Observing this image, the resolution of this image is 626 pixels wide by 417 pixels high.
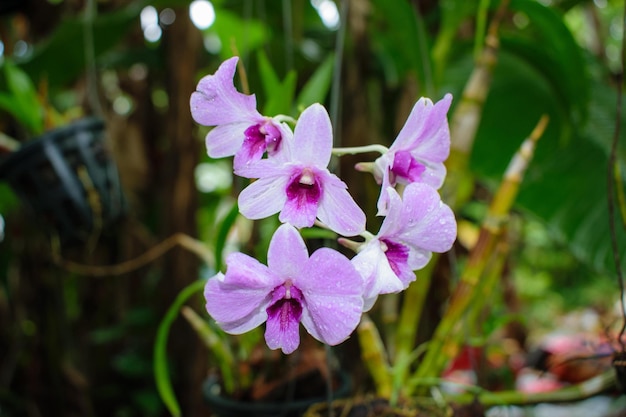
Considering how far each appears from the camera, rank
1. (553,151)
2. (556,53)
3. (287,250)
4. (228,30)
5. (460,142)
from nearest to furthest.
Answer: (287,250)
(460,142)
(556,53)
(553,151)
(228,30)

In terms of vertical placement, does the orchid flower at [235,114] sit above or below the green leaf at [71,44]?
below

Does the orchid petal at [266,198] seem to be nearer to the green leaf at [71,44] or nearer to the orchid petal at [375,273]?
the orchid petal at [375,273]

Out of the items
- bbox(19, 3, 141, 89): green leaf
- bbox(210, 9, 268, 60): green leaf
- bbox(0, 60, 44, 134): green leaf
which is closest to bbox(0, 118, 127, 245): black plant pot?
→ bbox(0, 60, 44, 134): green leaf

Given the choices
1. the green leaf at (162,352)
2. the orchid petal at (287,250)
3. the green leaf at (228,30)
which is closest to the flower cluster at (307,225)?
the orchid petal at (287,250)

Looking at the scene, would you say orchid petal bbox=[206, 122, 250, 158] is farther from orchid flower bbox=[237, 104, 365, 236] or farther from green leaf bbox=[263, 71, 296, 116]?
green leaf bbox=[263, 71, 296, 116]

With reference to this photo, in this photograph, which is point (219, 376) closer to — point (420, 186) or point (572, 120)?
point (420, 186)

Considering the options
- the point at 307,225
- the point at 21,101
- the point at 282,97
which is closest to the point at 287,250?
the point at 307,225

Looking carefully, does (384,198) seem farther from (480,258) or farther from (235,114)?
(480,258)
